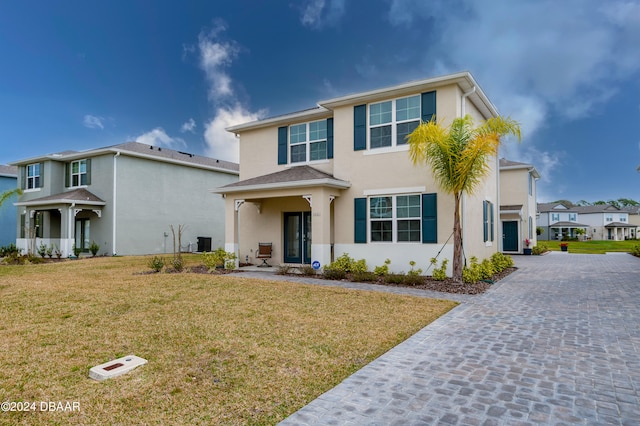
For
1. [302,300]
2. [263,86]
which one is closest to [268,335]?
[302,300]

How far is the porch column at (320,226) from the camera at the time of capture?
12852 mm

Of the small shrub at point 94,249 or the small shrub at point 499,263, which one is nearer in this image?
the small shrub at point 499,263

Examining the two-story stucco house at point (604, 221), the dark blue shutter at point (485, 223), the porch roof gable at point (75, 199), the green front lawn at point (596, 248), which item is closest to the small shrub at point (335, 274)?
the dark blue shutter at point (485, 223)

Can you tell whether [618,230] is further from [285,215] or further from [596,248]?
[285,215]

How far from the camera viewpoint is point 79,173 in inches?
918

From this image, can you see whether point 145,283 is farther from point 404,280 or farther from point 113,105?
point 113,105

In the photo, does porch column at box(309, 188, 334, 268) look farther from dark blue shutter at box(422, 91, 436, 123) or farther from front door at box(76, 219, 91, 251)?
front door at box(76, 219, 91, 251)

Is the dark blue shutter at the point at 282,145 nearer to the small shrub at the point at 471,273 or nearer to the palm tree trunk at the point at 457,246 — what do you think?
the palm tree trunk at the point at 457,246

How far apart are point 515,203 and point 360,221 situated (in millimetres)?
18231

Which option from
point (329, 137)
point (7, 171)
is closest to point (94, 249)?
point (329, 137)

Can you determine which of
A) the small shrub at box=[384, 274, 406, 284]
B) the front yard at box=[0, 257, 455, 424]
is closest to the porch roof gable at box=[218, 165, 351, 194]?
the small shrub at box=[384, 274, 406, 284]

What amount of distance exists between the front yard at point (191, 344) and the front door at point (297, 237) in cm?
507

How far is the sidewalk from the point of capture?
3430mm

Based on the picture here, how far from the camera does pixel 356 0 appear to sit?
1700cm
